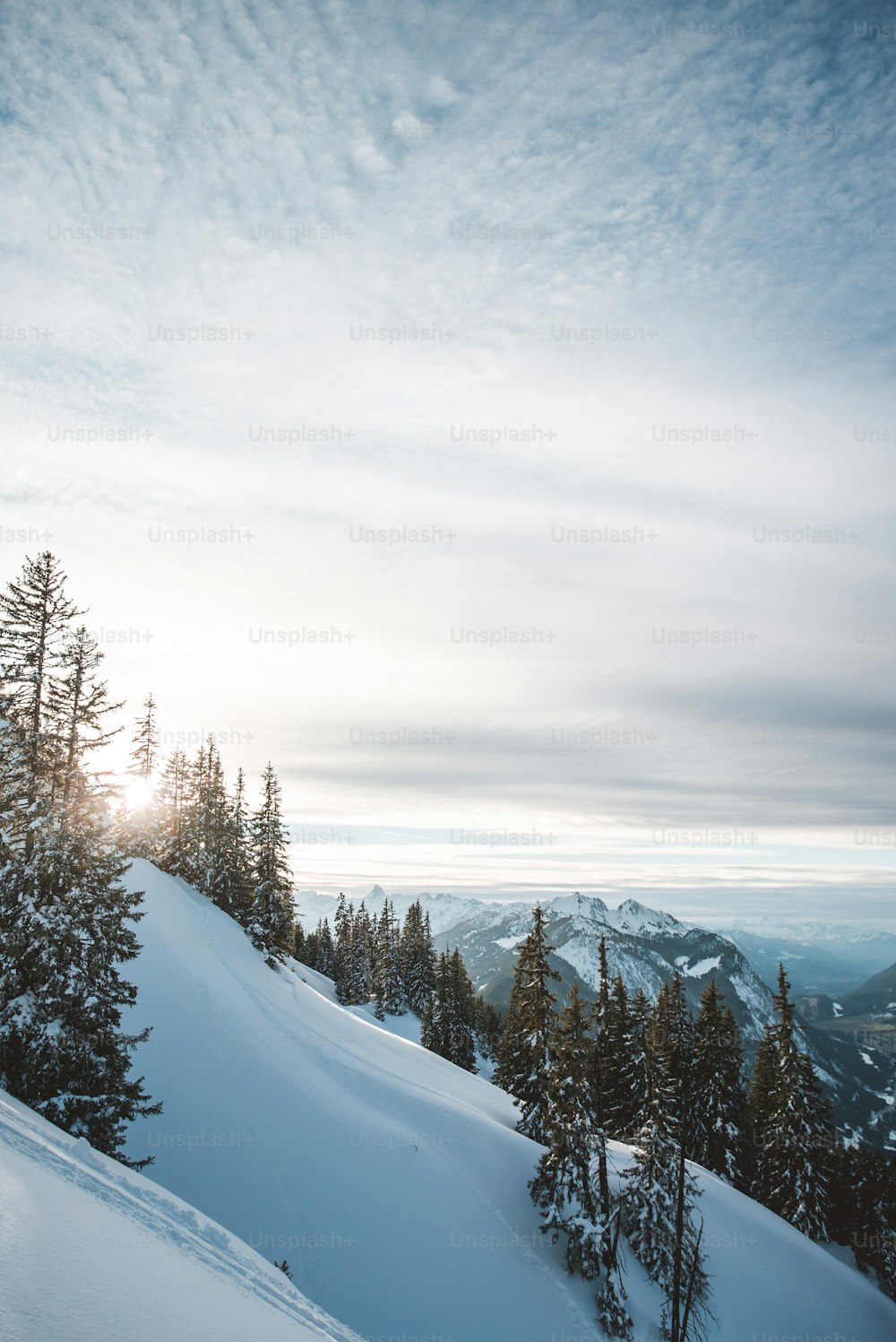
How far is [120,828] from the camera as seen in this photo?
19031 millimetres

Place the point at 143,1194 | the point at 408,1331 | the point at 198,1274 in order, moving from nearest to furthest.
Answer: the point at 198,1274
the point at 143,1194
the point at 408,1331

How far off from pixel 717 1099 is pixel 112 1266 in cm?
4111

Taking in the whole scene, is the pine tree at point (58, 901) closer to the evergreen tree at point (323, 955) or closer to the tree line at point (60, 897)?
the tree line at point (60, 897)

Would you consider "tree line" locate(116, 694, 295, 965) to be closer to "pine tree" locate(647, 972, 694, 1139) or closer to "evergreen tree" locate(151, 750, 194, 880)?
"evergreen tree" locate(151, 750, 194, 880)

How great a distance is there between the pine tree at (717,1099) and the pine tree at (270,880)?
26002 mm

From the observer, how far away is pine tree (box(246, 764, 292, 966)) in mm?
43781

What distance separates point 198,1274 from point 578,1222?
21.6 meters

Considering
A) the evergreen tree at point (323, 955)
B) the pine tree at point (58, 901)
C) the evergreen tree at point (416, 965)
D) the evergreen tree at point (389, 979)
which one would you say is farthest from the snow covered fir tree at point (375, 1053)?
the evergreen tree at point (323, 955)

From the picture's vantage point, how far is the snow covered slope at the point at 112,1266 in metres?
5.91

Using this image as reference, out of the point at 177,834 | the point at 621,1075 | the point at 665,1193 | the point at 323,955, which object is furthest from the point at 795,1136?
the point at 323,955

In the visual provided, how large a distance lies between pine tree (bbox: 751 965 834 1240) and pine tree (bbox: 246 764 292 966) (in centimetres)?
2983

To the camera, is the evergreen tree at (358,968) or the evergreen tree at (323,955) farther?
the evergreen tree at (323,955)

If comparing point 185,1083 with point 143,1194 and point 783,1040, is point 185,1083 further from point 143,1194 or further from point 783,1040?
point 783,1040

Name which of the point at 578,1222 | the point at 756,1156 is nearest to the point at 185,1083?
the point at 578,1222
